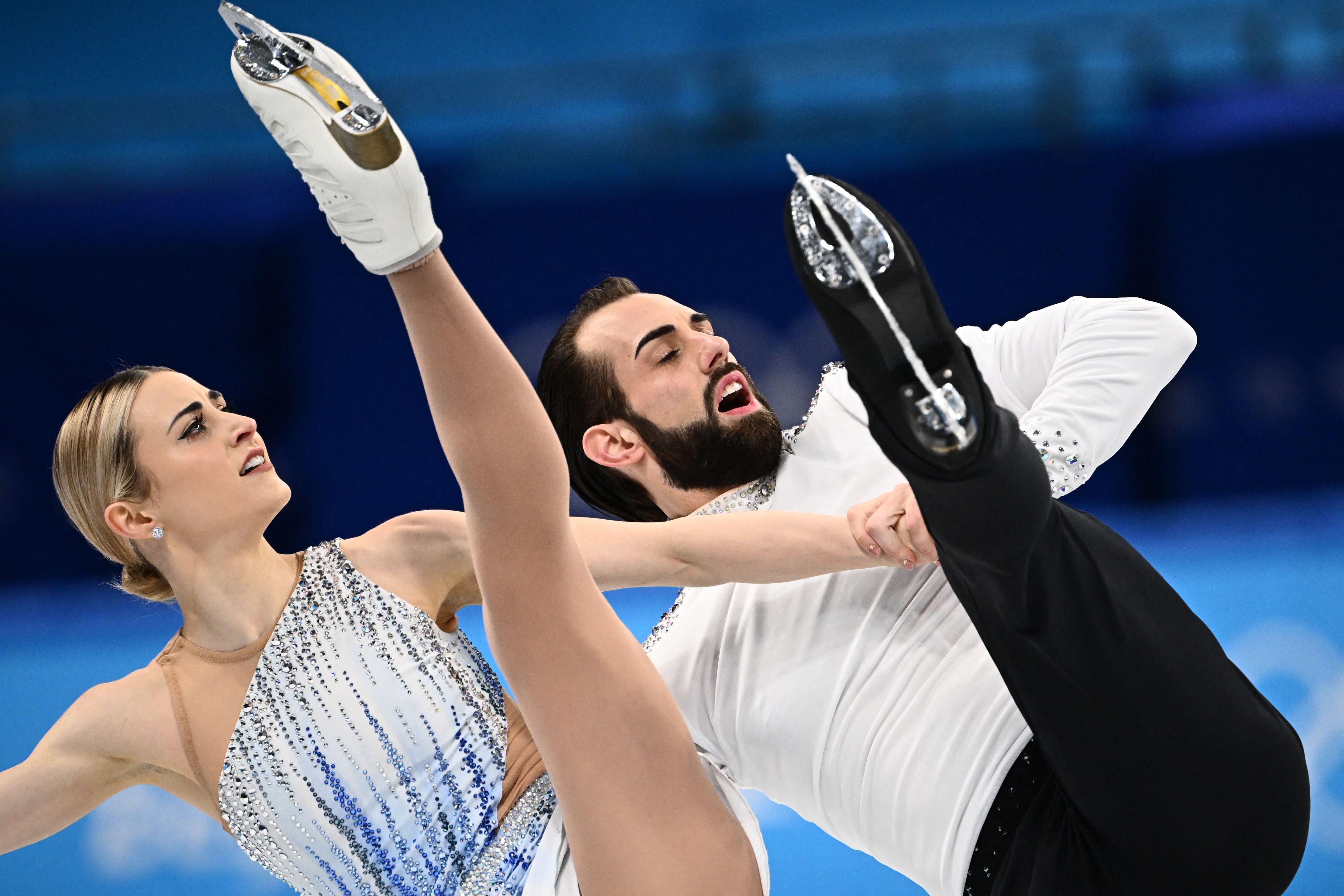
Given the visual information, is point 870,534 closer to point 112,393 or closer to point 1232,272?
point 112,393

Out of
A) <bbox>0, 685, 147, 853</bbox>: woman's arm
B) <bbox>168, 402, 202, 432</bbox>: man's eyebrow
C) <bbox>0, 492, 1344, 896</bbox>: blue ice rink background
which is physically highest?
<bbox>168, 402, 202, 432</bbox>: man's eyebrow

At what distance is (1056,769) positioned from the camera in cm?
133

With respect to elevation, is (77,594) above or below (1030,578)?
below

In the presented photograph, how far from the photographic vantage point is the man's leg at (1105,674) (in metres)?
1.12

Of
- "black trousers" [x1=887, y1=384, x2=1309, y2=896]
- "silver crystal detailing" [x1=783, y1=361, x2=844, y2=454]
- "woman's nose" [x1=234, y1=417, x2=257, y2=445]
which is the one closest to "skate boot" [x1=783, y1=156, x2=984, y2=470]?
"black trousers" [x1=887, y1=384, x2=1309, y2=896]

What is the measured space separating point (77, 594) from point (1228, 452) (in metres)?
3.81

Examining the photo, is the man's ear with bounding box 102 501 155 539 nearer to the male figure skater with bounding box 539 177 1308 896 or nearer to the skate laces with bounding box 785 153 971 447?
the male figure skater with bounding box 539 177 1308 896

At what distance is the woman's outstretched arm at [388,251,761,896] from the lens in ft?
3.89

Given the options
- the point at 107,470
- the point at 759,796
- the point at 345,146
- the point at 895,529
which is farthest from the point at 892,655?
the point at 759,796

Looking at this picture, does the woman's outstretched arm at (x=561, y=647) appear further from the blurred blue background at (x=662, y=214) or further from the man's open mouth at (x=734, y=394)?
the blurred blue background at (x=662, y=214)

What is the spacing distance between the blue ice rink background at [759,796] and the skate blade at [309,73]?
2.03 m

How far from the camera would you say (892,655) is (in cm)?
164

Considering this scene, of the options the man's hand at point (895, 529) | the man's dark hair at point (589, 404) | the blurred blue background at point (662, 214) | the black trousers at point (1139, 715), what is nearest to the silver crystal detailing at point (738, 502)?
the man's dark hair at point (589, 404)

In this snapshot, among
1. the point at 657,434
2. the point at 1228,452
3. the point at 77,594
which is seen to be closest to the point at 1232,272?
the point at 1228,452
